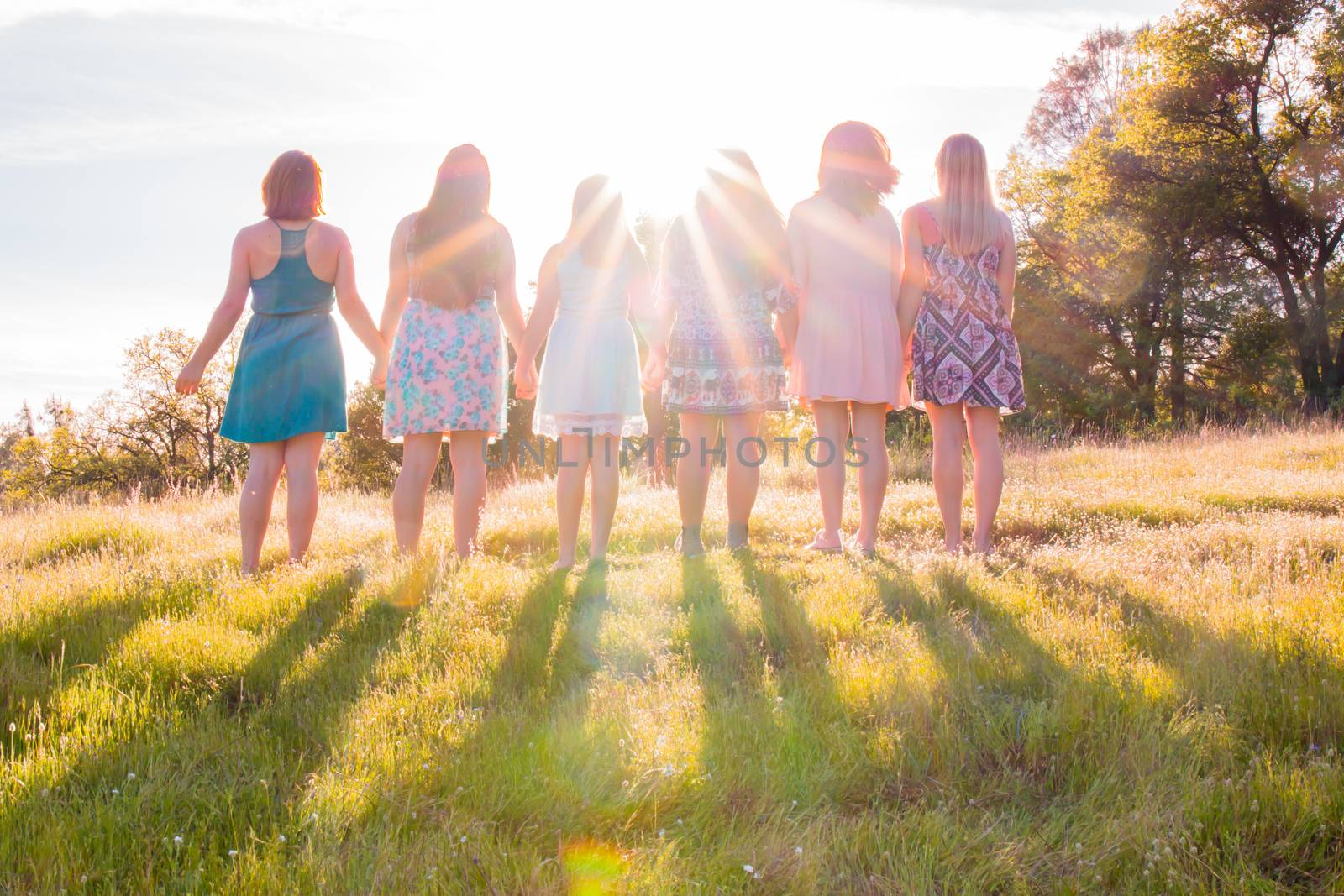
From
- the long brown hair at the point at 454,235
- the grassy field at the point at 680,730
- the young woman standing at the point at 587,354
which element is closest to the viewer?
the grassy field at the point at 680,730

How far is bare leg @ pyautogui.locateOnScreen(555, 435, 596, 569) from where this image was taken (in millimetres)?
5328

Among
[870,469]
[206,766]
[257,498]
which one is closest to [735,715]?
[206,766]

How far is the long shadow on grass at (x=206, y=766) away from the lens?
208 cm

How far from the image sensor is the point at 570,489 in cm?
534

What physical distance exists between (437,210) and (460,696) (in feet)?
10.5

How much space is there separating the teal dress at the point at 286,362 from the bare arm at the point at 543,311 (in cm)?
110

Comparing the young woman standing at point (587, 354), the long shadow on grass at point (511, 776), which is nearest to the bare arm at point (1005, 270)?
the young woman standing at point (587, 354)

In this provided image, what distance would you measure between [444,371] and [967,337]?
121 inches

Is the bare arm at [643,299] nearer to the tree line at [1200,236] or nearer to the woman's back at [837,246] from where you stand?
the woman's back at [837,246]

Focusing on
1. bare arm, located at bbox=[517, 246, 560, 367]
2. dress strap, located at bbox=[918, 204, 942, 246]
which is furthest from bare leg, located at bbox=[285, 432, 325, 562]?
dress strap, located at bbox=[918, 204, 942, 246]

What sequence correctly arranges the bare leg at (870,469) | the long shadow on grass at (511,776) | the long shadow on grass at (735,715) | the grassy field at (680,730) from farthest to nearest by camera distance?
the bare leg at (870,469) < the long shadow on grass at (735,715) < the long shadow on grass at (511,776) < the grassy field at (680,730)

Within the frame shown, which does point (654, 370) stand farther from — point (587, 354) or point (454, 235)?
point (454, 235)

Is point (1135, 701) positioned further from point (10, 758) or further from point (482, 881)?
point (10, 758)

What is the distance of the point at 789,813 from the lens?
2252mm
